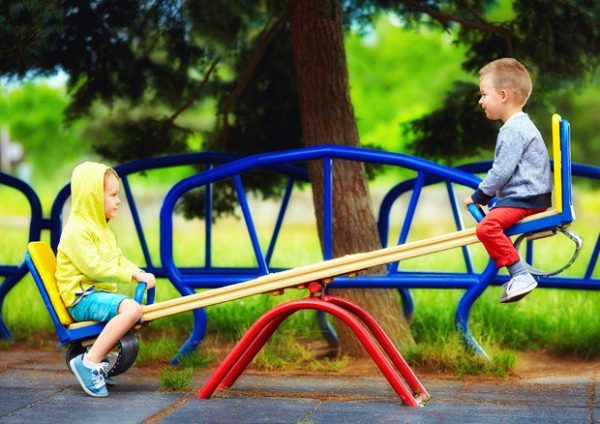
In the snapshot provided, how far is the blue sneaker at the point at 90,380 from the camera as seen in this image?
148 inches

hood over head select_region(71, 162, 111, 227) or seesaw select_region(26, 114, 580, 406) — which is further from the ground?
hood over head select_region(71, 162, 111, 227)

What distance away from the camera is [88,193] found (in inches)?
153

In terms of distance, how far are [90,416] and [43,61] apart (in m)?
2.19

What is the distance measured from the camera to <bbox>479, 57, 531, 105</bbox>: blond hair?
3531mm

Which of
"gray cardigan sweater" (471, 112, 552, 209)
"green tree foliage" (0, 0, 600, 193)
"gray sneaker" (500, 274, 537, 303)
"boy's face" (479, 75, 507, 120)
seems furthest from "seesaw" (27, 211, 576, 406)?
"green tree foliage" (0, 0, 600, 193)

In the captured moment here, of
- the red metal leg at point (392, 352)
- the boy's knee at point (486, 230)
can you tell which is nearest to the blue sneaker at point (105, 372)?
the red metal leg at point (392, 352)

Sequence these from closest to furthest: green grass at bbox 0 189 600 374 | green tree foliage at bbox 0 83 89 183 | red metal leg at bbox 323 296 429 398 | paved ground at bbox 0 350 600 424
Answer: paved ground at bbox 0 350 600 424 < red metal leg at bbox 323 296 429 398 < green grass at bbox 0 189 600 374 < green tree foliage at bbox 0 83 89 183

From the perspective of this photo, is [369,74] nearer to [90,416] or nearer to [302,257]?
[302,257]

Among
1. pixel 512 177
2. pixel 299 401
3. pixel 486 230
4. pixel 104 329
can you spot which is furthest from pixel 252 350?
pixel 512 177

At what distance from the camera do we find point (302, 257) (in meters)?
7.72

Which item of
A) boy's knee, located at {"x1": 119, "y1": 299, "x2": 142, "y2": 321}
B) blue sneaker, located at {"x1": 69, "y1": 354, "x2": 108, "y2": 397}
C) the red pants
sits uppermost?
the red pants

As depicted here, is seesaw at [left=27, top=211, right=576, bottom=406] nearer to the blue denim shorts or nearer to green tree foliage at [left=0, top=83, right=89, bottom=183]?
the blue denim shorts

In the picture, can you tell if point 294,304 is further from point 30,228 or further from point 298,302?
point 30,228

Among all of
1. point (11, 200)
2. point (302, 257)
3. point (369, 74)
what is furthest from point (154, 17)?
point (11, 200)
